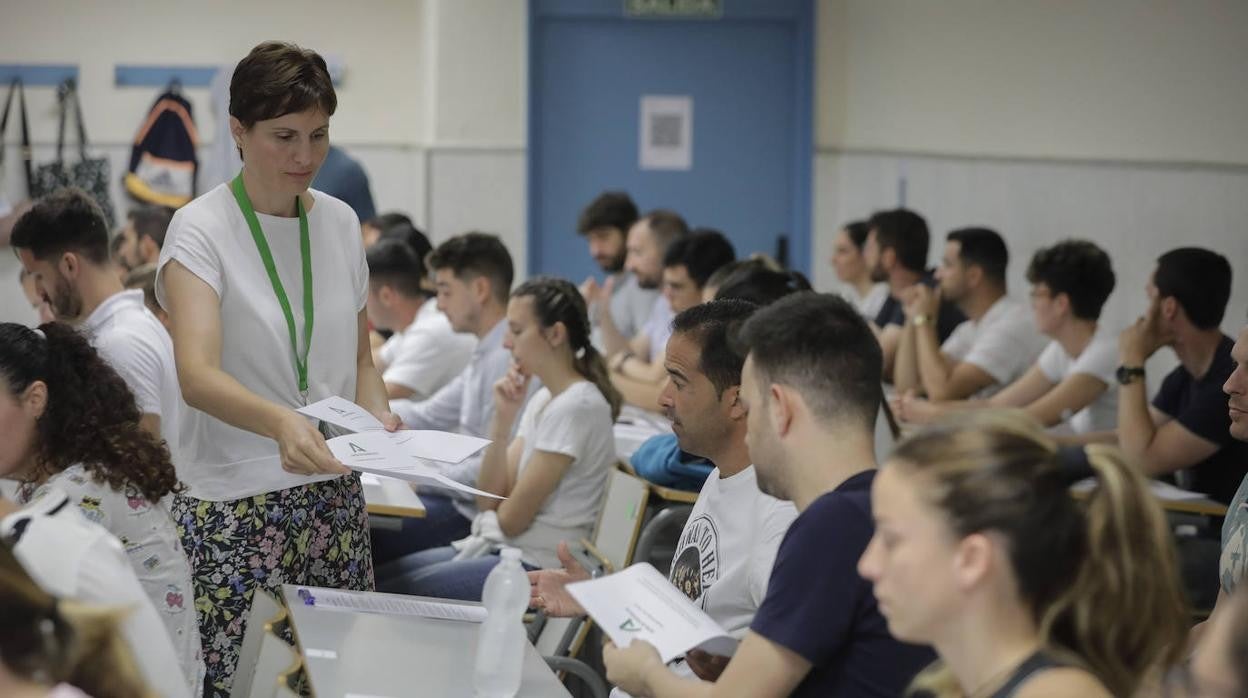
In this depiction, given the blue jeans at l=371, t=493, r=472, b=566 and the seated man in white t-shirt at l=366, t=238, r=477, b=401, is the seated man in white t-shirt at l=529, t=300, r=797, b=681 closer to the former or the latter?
the blue jeans at l=371, t=493, r=472, b=566

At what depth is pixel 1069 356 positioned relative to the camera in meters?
5.20

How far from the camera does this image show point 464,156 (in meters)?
8.28

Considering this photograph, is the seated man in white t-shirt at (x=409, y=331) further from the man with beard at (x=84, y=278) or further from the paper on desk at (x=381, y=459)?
the paper on desk at (x=381, y=459)

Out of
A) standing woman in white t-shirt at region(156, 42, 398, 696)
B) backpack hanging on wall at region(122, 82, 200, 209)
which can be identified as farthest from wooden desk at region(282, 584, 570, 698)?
backpack hanging on wall at region(122, 82, 200, 209)

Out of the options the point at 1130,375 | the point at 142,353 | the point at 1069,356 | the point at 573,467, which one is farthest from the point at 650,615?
the point at 1069,356

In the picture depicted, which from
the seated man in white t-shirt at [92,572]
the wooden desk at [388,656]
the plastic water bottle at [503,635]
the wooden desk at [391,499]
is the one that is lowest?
the wooden desk at [391,499]

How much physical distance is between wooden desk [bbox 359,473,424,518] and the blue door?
4158 millimetres

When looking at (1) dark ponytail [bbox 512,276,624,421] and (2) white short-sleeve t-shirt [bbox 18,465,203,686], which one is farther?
(1) dark ponytail [bbox 512,276,624,421]

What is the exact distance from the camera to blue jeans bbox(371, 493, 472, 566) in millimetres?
4488

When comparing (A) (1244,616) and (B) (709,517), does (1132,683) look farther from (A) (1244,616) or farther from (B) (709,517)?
(B) (709,517)

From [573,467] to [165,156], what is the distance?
17.2 feet

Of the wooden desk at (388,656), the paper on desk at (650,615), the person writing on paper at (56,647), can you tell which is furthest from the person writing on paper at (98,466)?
the person writing on paper at (56,647)

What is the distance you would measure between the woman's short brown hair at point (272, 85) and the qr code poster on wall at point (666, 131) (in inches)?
233

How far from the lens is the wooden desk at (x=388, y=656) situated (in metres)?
2.19
